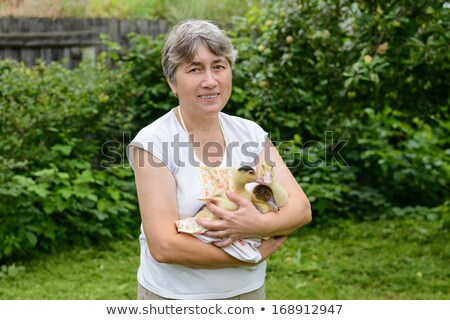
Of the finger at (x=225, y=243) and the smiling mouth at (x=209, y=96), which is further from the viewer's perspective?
the smiling mouth at (x=209, y=96)

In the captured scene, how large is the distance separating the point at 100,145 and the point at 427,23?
3.36 metres

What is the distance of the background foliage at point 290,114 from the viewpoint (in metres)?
4.21

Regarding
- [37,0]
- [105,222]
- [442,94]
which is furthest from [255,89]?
[37,0]

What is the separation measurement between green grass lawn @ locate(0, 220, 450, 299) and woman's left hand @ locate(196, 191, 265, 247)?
2.52 meters

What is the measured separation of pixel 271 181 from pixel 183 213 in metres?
0.29

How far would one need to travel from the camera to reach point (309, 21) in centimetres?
454

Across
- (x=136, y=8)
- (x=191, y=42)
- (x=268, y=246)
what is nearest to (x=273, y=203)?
(x=268, y=246)

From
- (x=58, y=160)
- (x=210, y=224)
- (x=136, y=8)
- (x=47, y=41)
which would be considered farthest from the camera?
(x=136, y=8)

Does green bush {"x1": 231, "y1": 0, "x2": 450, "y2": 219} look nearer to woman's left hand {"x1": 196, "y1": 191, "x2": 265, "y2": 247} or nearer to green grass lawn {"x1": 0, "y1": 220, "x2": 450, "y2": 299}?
green grass lawn {"x1": 0, "y1": 220, "x2": 450, "y2": 299}

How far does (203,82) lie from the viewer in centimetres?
208

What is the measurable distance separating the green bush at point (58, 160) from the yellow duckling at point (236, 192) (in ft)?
10.2

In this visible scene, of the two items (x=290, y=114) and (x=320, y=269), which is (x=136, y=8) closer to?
(x=290, y=114)

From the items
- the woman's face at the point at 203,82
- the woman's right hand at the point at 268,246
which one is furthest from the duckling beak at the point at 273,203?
the woman's face at the point at 203,82

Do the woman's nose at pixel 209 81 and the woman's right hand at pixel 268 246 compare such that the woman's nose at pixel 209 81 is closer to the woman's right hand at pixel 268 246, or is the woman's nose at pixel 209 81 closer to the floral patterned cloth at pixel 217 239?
the floral patterned cloth at pixel 217 239
